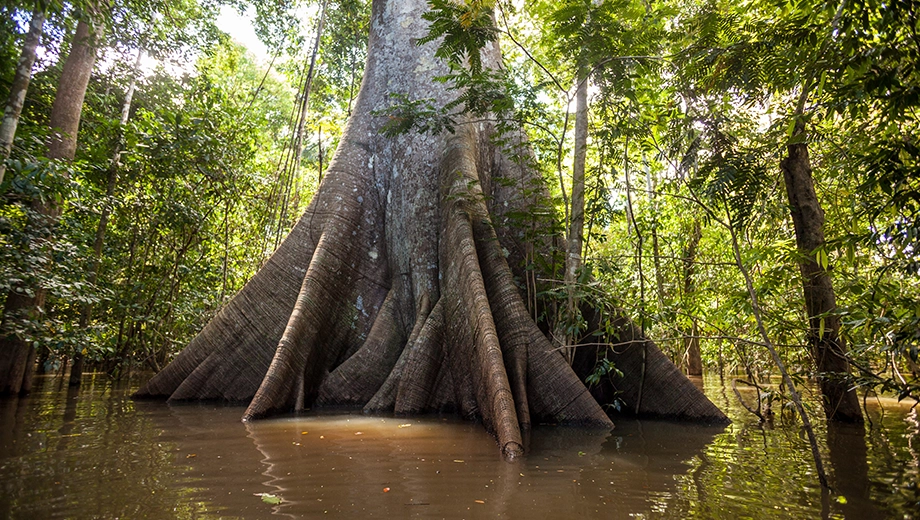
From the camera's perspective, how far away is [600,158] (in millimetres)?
5711

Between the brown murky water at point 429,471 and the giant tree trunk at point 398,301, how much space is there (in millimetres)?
554

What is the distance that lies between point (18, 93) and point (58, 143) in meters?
2.03

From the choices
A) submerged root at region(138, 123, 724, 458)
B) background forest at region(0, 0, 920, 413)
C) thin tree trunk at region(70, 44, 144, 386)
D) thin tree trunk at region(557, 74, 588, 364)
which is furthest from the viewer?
thin tree trunk at region(70, 44, 144, 386)

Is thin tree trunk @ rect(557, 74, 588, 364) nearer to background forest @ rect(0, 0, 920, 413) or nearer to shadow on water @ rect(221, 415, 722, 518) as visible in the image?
background forest @ rect(0, 0, 920, 413)

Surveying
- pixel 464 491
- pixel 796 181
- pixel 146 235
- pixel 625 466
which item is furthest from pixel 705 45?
pixel 146 235

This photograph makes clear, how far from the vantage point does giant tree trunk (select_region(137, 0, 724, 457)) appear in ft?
15.8

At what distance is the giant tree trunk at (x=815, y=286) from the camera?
4492 mm

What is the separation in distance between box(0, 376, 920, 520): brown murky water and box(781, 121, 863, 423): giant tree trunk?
37 centimetres

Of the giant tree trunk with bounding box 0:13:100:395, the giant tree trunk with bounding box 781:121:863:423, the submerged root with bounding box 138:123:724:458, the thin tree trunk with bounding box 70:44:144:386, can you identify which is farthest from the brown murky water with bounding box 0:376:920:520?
the thin tree trunk with bounding box 70:44:144:386

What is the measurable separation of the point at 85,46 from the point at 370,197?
4569 millimetres

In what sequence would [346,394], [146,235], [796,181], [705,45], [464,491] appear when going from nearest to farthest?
1. [464,491]
2. [705,45]
3. [796,181]
4. [346,394]
5. [146,235]

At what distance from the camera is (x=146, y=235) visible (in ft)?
29.8

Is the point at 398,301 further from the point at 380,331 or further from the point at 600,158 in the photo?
the point at 600,158

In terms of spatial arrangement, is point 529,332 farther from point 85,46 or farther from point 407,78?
point 85,46
